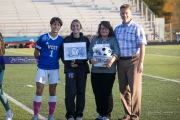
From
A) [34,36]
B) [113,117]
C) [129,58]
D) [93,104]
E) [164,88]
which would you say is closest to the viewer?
[129,58]

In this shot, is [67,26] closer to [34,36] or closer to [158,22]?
[34,36]

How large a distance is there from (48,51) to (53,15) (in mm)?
35540

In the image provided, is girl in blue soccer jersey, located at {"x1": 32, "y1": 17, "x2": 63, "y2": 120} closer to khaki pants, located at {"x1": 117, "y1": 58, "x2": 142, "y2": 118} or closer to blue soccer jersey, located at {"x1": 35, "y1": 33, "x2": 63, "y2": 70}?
blue soccer jersey, located at {"x1": 35, "y1": 33, "x2": 63, "y2": 70}

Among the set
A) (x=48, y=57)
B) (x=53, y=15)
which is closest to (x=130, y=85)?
(x=48, y=57)

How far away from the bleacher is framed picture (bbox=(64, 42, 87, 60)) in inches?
1257

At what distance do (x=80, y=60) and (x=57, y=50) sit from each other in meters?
0.38

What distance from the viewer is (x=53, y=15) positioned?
42312 mm

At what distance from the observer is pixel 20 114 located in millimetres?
7816

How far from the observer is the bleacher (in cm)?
3966

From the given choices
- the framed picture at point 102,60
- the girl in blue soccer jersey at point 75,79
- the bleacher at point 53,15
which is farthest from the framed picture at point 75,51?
the bleacher at point 53,15

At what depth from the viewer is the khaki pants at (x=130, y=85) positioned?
7.11 m

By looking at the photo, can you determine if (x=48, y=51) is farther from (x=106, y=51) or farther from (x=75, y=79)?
(x=106, y=51)

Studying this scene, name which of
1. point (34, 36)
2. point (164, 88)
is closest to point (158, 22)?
point (34, 36)

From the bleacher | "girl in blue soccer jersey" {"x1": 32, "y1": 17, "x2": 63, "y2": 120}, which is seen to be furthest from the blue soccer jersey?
the bleacher
